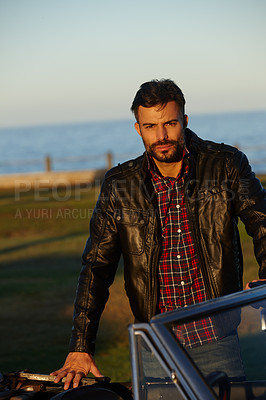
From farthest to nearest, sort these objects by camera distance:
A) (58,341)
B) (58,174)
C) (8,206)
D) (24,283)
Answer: (58,174)
(8,206)
(24,283)
(58,341)

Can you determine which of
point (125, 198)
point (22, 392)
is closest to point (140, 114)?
point (125, 198)

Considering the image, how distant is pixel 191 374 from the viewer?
1790 mm

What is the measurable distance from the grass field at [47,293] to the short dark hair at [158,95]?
3.03 m

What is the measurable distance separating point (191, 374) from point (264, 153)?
53.9 metres

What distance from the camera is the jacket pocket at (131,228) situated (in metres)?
3.06

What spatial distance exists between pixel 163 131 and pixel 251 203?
1.75 ft

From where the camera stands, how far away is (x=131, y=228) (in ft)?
10.2

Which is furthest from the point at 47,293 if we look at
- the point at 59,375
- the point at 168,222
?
the point at 59,375

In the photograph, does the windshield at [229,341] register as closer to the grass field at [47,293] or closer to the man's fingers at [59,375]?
the man's fingers at [59,375]

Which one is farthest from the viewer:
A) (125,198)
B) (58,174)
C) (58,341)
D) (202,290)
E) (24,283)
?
(58,174)

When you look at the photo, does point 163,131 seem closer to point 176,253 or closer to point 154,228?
point 154,228

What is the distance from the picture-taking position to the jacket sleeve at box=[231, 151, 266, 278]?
2.97 meters

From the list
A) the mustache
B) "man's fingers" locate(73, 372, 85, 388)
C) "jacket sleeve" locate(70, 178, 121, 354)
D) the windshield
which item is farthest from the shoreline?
the windshield

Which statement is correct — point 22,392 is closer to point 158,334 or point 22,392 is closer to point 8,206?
point 158,334
